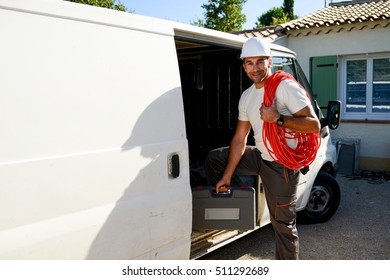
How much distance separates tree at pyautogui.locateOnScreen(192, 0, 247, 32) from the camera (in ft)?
60.8

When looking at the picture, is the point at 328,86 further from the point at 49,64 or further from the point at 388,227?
the point at 49,64

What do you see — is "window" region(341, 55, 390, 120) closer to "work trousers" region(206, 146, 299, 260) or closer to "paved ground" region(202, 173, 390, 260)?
"paved ground" region(202, 173, 390, 260)

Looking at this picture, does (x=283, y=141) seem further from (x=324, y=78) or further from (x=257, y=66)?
(x=324, y=78)

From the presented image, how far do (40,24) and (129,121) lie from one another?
72 cm

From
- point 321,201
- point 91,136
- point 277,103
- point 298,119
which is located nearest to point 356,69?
point 321,201

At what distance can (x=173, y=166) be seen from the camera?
2832 millimetres

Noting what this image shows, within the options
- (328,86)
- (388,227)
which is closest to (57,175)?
(388,227)

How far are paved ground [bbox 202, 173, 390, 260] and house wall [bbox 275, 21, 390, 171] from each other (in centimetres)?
300

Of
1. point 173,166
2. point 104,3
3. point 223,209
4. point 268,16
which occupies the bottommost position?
point 223,209

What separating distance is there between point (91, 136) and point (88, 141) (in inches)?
1.3

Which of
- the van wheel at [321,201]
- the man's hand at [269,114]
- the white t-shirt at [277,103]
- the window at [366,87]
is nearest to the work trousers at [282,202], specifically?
the white t-shirt at [277,103]

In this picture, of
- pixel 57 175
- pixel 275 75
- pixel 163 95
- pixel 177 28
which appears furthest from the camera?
pixel 275 75

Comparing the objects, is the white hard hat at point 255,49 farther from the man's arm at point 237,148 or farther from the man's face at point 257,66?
the man's arm at point 237,148

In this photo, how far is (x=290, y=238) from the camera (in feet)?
10.8
